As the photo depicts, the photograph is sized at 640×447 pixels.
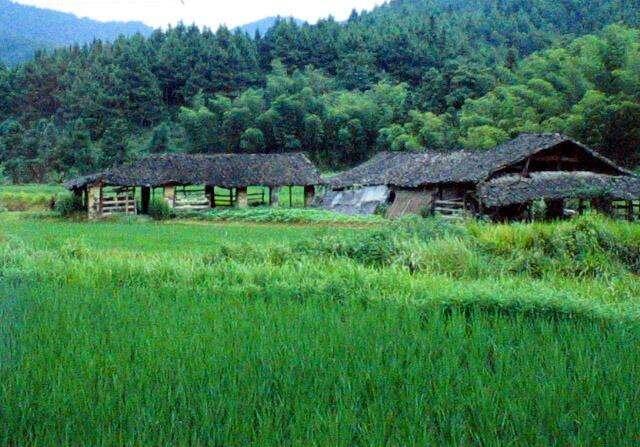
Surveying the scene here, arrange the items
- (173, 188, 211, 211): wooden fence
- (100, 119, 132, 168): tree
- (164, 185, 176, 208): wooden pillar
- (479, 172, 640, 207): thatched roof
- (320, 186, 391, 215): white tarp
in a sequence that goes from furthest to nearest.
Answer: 1. (100, 119, 132, 168): tree
2. (164, 185, 176, 208): wooden pillar
3. (173, 188, 211, 211): wooden fence
4. (320, 186, 391, 215): white tarp
5. (479, 172, 640, 207): thatched roof

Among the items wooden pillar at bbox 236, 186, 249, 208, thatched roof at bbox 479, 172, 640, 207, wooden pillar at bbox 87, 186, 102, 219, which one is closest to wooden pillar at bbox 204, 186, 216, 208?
wooden pillar at bbox 236, 186, 249, 208

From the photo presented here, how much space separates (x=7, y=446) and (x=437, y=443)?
193cm

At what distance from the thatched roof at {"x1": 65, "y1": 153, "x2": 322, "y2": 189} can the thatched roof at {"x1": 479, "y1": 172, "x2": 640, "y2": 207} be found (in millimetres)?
13399

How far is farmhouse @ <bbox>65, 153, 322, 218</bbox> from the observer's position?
31.6 meters

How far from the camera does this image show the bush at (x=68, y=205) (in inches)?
1217

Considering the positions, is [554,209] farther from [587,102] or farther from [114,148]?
[114,148]

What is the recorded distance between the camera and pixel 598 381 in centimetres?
404

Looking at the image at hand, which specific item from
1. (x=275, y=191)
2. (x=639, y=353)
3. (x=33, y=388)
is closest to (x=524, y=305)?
(x=639, y=353)

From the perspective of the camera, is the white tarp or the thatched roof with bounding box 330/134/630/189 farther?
the white tarp

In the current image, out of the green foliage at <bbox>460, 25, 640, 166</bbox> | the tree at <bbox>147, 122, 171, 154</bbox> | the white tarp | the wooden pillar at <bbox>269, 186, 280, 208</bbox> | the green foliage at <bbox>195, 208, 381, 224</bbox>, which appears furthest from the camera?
the tree at <bbox>147, 122, 171, 154</bbox>

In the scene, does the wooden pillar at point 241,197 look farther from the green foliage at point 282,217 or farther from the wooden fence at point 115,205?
the wooden fence at point 115,205

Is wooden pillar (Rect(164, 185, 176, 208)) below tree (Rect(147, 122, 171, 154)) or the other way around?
below

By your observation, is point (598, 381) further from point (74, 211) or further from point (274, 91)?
point (274, 91)

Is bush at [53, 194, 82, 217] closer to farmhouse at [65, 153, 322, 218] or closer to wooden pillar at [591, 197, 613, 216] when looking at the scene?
farmhouse at [65, 153, 322, 218]
